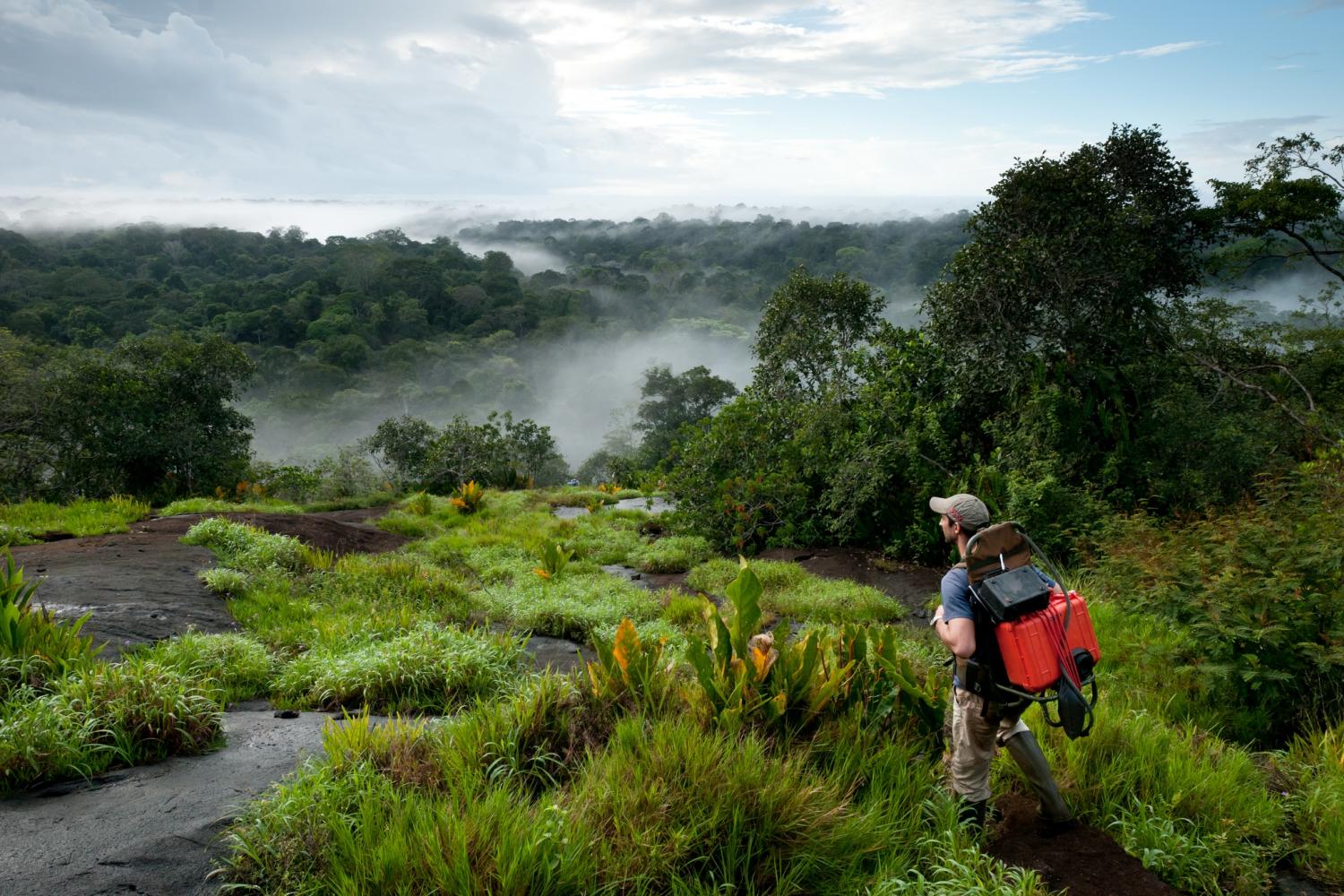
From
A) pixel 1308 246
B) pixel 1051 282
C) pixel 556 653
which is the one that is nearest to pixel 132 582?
pixel 556 653

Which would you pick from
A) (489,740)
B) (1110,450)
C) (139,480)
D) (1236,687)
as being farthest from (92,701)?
(139,480)

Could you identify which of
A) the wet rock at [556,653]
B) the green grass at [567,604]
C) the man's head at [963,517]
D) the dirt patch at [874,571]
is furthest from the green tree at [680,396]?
the man's head at [963,517]

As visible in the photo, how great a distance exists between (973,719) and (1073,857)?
716 mm

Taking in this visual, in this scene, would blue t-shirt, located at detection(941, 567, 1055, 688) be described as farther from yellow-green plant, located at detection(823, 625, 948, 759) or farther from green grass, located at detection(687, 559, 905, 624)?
green grass, located at detection(687, 559, 905, 624)

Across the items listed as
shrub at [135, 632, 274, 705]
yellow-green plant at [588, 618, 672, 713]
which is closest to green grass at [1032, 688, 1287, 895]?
yellow-green plant at [588, 618, 672, 713]

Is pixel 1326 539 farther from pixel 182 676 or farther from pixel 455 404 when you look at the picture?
pixel 455 404

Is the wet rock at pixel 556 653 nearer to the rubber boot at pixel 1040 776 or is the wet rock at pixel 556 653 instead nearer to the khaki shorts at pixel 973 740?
the khaki shorts at pixel 973 740

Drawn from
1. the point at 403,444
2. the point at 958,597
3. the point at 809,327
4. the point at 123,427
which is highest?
the point at 809,327

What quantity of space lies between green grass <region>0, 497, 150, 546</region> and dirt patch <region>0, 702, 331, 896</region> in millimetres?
6546

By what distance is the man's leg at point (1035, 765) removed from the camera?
10.6 feet

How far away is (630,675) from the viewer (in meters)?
3.92

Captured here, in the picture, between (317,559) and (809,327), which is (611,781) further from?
(809,327)

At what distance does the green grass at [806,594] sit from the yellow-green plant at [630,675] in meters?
2.90

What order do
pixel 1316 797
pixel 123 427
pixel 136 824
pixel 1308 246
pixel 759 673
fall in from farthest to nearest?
1. pixel 123 427
2. pixel 1308 246
3. pixel 759 673
4. pixel 1316 797
5. pixel 136 824
